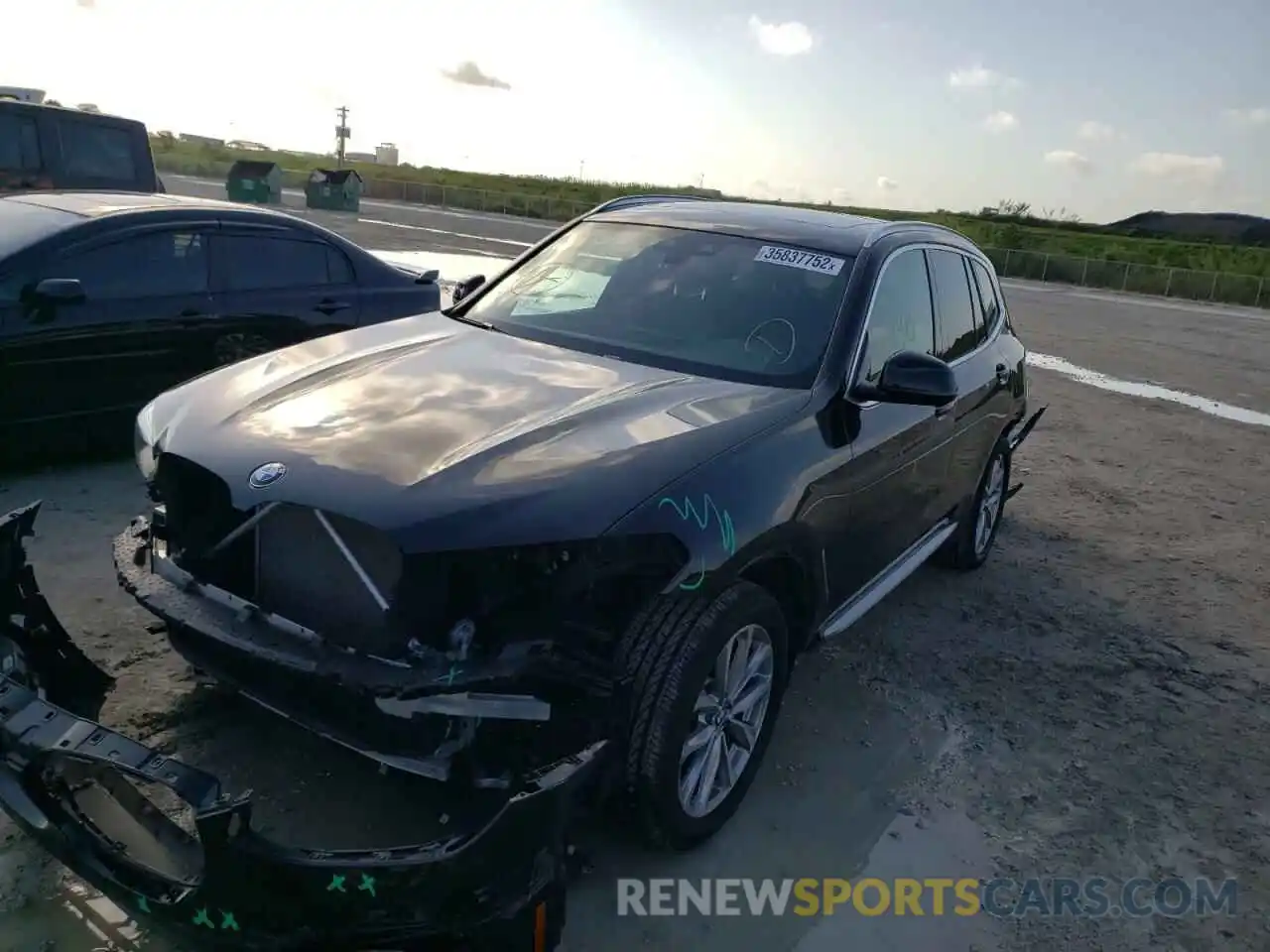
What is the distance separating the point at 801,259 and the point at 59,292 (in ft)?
12.2

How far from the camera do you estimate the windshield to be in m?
3.69

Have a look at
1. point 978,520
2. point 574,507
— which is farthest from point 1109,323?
point 574,507

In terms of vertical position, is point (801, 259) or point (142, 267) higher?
point (801, 259)

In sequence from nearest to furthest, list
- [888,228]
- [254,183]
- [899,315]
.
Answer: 1. [899,315]
2. [888,228]
3. [254,183]

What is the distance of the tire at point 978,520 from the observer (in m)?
5.50

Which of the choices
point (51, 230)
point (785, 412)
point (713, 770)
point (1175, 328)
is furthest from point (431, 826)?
point (1175, 328)

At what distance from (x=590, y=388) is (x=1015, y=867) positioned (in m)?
2.09

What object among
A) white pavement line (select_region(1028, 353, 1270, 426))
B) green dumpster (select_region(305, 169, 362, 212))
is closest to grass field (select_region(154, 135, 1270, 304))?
green dumpster (select_region(305, 169, 362, 212))

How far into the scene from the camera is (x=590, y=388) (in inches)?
131

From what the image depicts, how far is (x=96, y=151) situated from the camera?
9.52 m

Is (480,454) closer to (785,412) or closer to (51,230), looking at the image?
(785,412)

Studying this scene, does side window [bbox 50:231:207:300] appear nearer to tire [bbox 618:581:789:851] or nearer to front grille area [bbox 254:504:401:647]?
front grille area [bbox 254:504:401:647]

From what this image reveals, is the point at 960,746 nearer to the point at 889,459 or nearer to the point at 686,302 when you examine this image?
the point at 889,459

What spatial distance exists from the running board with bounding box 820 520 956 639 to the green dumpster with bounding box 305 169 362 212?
1260 inches
